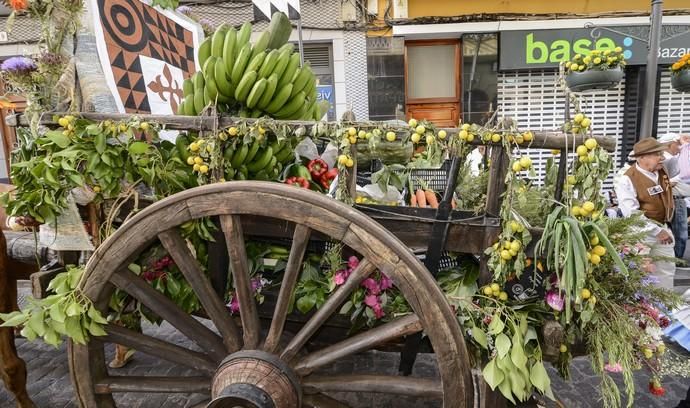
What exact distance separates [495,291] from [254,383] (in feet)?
3.06

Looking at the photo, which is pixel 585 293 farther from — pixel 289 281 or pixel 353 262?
pixel 289 281

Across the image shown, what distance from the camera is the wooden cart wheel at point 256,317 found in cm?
Result: 147

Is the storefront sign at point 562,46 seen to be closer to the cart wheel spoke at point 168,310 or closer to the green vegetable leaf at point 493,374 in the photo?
the green vegetable leaf at point 493,374

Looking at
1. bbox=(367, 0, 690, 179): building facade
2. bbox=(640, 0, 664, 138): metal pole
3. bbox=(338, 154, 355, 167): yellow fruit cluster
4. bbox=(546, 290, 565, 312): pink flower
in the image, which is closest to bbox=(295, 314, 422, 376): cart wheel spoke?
bbox=(546, 290, 565, 312): pink flower

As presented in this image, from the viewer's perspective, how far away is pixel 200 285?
5.46ft

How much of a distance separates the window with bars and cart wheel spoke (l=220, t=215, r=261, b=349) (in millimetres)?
7249

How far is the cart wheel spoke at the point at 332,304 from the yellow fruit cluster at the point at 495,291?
0.43 m

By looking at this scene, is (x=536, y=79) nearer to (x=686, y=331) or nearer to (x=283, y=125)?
(x=686, y=331)

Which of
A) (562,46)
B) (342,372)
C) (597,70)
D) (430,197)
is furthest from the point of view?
(562,46)

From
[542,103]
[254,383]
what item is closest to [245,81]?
[254,383]

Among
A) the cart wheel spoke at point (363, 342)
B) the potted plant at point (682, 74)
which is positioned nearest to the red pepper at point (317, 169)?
the cart wheel spoke at point (363, 342)

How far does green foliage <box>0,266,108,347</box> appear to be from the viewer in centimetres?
162

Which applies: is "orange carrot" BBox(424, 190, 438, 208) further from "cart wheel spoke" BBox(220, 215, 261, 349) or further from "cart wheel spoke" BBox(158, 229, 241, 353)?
"cart wheel spoke" BBox(158, 229, 241, 353)

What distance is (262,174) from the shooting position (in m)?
1.89
